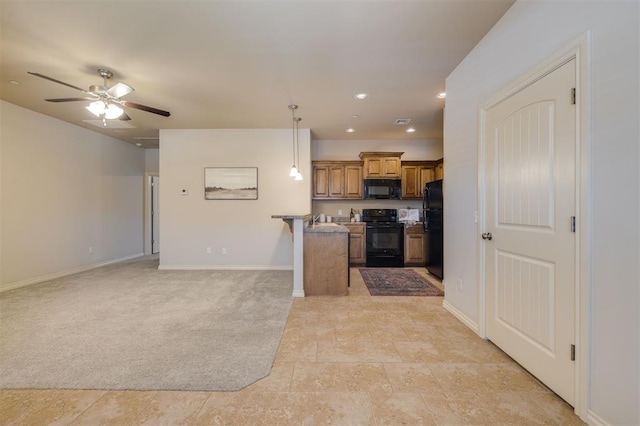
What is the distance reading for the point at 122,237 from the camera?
595cm

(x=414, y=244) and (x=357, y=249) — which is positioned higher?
(x=414, y=244)

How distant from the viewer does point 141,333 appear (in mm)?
2531

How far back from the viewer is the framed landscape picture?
5238mm

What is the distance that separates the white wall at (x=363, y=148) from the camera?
19.7 feet

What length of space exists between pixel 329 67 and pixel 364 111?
145cm

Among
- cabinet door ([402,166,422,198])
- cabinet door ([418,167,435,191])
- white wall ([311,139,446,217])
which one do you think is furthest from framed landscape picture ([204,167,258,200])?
Answer: cabinet door ([418,167,435,191])

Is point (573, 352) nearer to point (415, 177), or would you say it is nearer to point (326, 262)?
point (326, 262)

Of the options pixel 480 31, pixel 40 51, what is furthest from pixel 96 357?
pixel 480 31

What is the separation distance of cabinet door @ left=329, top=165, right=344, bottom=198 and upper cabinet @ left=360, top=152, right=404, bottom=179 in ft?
1.75

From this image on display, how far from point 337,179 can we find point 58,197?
16.4ft

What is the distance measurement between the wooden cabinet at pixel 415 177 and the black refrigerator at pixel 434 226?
904 millimetres

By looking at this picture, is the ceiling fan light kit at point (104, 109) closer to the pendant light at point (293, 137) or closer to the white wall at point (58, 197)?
the pendant light at point (293, 137)

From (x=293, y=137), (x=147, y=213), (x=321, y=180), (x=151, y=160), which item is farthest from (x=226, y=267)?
(x=151, y=160)

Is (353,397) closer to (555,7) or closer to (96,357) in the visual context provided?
(96,357)
